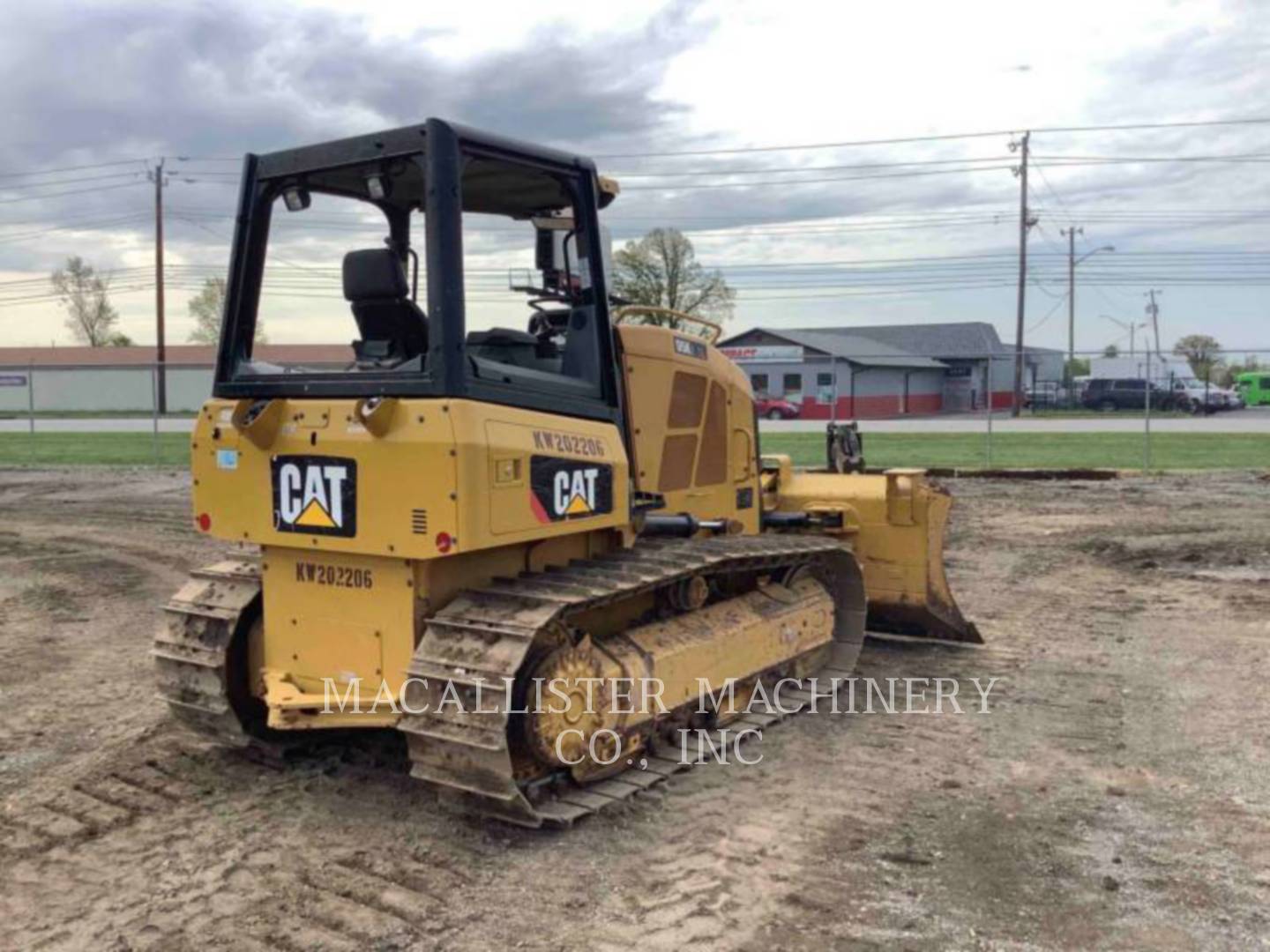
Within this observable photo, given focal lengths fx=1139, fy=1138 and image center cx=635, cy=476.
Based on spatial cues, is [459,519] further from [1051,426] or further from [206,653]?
[1051,426]

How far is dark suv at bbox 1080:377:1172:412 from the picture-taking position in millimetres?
46688

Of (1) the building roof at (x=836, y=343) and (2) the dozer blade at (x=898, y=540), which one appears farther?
(1) the building roof at (x=836, y=343)

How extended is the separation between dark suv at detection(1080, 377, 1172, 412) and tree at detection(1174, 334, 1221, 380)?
202cm

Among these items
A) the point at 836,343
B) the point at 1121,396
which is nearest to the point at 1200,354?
the point at 1121,396

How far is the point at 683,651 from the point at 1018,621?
413 cm

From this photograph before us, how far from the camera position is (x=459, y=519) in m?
4.36

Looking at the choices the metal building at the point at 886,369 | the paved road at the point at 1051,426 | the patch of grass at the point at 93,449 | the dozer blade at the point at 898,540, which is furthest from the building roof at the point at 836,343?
the dozer blade at the point at 898,540

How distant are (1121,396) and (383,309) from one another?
4737cm

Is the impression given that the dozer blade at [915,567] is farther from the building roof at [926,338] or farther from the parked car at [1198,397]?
the building roof at [926,338]

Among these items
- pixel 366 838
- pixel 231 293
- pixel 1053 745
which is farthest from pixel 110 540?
pixel 1053 745

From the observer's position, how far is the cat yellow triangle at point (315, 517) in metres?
4.72

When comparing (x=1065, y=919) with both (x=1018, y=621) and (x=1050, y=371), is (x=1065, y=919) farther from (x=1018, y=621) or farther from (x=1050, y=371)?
(x=1050, y=371)

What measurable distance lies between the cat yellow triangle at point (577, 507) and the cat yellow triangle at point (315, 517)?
993 millimetres

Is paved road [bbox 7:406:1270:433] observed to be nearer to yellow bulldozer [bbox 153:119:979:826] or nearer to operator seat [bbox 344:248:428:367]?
yellow bulldozer [bbox 153:119:979:826]
